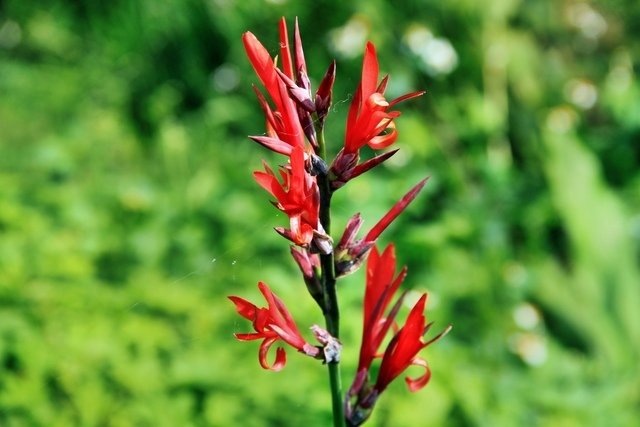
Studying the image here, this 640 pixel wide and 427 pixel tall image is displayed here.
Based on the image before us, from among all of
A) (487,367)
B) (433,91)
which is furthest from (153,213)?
(433,91)

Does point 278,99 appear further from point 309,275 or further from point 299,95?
point 309,275

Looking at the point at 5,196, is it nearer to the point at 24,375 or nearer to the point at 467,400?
the point at 24,375

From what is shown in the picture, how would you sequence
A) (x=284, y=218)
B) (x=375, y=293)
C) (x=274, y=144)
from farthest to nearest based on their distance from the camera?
(x=284, y=218)
(x=375, y=293)
(x=274, y=144)

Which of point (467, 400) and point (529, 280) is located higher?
point (467, 400)

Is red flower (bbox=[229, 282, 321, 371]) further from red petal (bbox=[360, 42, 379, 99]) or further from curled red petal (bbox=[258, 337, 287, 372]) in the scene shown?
red petal (bbox=[360, 42, 379, 99])

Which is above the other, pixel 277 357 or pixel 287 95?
pixel 287 95

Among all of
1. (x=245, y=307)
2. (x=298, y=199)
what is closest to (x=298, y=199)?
(x=298, y=199)
